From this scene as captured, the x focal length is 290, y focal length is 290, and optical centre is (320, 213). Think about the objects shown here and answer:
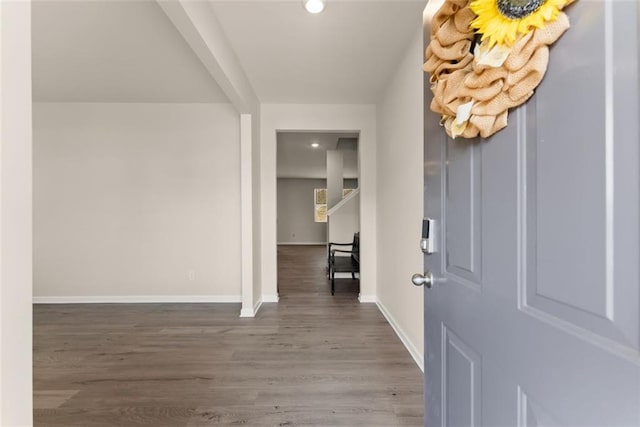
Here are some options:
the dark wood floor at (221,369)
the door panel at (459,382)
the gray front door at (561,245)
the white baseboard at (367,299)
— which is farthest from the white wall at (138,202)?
the gray front door at (561,245)

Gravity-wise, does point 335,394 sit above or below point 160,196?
below

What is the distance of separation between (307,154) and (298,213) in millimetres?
4234

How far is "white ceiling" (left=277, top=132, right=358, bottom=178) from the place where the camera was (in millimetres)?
5332

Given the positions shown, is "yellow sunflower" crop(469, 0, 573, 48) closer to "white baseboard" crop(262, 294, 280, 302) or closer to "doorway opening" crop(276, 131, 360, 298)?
"doorway opening" crop(276, 131, 360, 298)

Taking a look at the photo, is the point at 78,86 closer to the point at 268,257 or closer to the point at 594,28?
the point at 268,257

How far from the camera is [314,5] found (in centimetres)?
183

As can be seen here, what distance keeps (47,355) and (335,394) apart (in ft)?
7.56

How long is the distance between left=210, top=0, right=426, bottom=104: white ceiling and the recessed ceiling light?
0.07 meters

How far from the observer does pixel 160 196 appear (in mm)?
3598

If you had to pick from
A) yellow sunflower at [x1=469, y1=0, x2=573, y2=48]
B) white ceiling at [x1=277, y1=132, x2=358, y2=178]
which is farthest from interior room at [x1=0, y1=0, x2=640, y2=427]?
white ceiling at [x1=277, y1=132, x2=358, y2=178]

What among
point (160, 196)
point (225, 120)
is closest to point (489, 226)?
point (225, 120)

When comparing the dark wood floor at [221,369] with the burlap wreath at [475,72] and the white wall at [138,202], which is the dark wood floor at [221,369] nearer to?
the white wall at [138,202]

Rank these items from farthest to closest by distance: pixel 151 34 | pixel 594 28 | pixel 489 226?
pixel 151 34
pixel 489 226
pixel 594 28

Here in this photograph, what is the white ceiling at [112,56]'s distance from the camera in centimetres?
198
